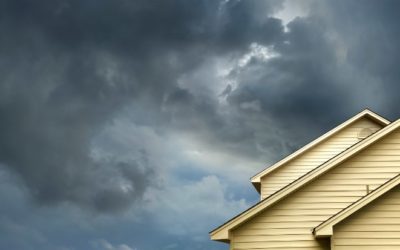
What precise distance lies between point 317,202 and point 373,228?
2733 millimetres

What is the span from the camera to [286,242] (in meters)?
14.6

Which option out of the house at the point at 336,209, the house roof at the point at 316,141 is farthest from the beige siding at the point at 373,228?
the house roof at the point at 316,141

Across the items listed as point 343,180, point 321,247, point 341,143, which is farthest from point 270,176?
point 321,247

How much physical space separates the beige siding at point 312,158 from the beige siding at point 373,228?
928 cm

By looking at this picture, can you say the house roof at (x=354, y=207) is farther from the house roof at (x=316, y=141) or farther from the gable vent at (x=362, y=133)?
the gable vent at (x=362, y=133)

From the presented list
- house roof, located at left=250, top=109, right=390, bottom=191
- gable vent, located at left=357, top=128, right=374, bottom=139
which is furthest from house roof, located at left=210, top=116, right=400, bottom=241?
gable vent, located at left=357, top=128, right=374, bottom=139

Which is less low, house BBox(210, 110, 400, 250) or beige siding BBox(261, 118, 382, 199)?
beige siding BBox(261, 118, 382, 199)

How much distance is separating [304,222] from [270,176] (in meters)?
8.13

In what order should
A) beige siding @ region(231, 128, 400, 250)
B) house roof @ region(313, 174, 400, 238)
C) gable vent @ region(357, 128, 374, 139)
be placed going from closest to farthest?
house roof @ region(313, 174, 400, 238), beige siding @ region(231, 128, 400, 250), gable vent @ region(357, 128, 374, 139)

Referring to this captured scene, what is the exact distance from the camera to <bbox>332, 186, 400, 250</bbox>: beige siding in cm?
1279

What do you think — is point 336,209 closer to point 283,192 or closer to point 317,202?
point 317,202

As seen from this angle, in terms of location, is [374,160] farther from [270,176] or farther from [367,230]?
[270,176]

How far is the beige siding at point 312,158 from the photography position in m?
22.2

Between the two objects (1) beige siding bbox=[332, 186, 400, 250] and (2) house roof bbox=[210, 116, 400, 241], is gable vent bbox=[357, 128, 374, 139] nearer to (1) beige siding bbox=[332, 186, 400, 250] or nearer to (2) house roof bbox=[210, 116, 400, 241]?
(2) house roof bbox=[210, 116, 400, 241]
